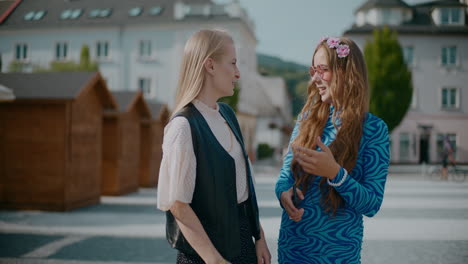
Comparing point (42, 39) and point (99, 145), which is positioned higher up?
point (42, 39)

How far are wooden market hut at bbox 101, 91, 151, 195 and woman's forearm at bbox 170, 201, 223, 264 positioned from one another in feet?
44.6

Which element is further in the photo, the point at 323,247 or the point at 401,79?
the point at 401,79

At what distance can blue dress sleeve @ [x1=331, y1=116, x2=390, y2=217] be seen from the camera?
2.11 meters

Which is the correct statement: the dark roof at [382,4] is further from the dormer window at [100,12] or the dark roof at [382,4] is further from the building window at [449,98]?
the dormer window at [100,12]

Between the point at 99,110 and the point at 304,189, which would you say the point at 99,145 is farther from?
the point at 304,189

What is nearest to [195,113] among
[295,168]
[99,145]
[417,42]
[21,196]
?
[295,168]

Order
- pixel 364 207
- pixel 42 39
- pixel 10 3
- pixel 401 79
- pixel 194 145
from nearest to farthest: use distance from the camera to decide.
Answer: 1. pixel 194 145
2. pixel 364 207
3. pixel 10 3
4. pixel 42 39
5. pixel 401 79

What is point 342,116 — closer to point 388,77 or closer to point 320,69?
point 320,69

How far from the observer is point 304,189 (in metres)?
2.27

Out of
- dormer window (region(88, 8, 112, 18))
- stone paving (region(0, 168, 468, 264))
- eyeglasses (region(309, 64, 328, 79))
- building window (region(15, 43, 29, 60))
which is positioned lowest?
stone paving (region(0, 168, 468, 264))

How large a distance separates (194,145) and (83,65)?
27.8 m

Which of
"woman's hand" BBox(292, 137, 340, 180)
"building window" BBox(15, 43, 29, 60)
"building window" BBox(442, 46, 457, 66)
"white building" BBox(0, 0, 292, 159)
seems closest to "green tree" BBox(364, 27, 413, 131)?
"building window" BBox(442, 46, 457, 66)

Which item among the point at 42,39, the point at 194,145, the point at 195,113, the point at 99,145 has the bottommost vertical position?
the point at 99,145

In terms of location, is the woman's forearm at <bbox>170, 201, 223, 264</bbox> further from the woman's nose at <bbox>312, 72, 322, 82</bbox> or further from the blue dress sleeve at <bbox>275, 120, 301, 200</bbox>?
the woman's nose at <bbox>312, 72, 322, 82</bbox>
